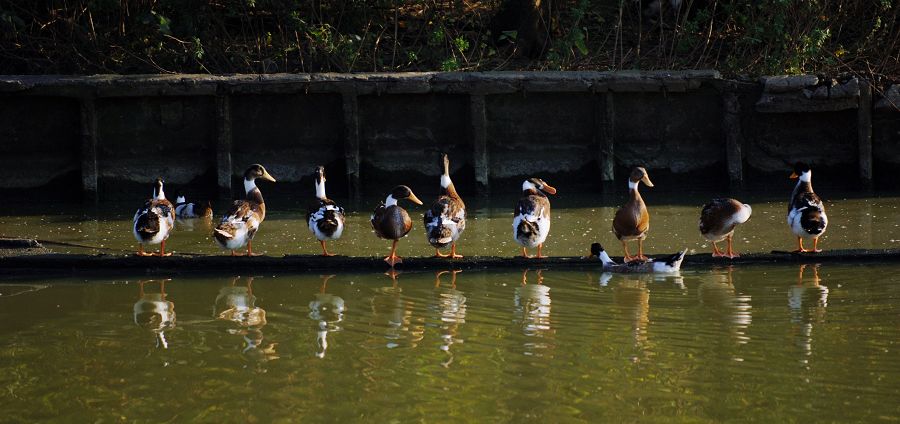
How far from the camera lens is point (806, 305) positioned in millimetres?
10391

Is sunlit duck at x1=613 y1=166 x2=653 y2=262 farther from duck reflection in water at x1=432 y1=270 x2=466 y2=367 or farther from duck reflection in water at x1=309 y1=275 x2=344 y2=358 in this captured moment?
duck reflection in water at x1=309 y1=275 x2=344 y2=358

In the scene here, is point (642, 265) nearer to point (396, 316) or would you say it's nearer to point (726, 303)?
point (726, 303)

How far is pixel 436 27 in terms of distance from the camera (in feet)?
71.2

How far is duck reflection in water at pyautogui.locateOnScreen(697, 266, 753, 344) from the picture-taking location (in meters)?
9.58

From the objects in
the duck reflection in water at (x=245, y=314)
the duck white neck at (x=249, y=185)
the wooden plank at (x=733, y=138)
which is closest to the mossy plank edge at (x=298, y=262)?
the duck reflection in water at (x=245, y=314)

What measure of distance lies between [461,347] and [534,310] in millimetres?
1399

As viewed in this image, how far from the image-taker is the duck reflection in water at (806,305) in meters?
9.16

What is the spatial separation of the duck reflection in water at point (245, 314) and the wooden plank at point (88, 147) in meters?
7.28

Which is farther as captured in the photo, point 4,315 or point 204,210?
point 204,210

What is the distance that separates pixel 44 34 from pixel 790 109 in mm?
12502

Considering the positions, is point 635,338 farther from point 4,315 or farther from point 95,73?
point 95,73

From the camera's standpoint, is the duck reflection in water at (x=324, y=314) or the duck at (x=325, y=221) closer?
the duck reflection in water at (x=324, y=314)

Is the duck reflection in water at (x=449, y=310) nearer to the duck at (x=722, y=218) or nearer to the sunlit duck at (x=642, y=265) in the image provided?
the sunlit duck at (x=642, y=265)

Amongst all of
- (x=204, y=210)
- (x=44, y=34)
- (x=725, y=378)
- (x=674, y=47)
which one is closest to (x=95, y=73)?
(x=44, y=34)
